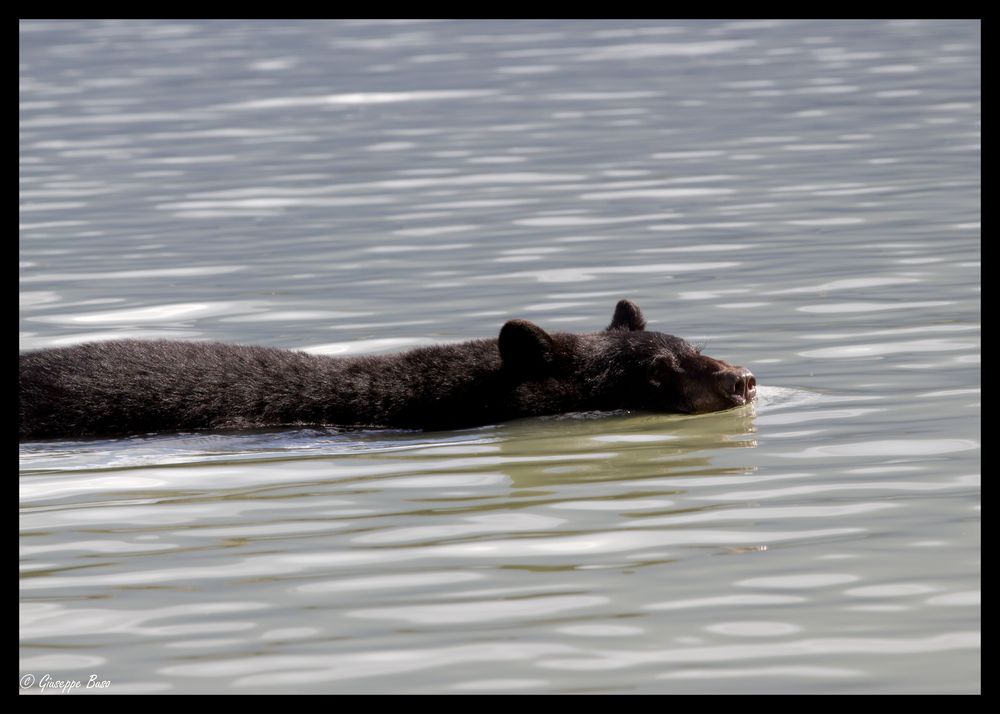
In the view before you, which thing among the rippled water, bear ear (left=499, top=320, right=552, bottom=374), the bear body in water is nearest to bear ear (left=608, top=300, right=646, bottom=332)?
the bear body in water

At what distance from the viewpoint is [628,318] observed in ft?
38.0

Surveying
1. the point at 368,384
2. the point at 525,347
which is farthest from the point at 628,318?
the point at 368,384

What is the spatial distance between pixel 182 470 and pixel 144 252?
8.49 metres

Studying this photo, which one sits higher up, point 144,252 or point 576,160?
point 576,160

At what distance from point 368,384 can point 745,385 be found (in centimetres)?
243

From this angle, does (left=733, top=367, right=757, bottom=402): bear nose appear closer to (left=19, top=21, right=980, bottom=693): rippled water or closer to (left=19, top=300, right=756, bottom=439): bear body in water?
(left=19, top=300, right=756, bottom=439): bear body in water

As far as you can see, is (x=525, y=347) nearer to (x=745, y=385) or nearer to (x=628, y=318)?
(x=628, y=318)
